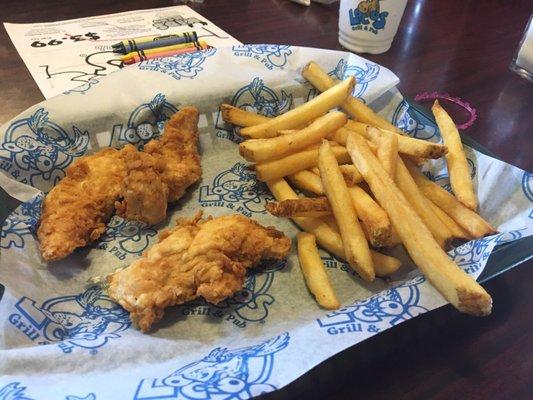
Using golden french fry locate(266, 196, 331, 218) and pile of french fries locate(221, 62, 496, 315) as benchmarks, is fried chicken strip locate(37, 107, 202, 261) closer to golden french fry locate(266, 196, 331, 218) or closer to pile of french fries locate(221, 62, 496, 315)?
pile of french fries locate(221, 62, 496, 315)

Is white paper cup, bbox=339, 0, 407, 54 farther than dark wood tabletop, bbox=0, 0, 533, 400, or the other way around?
white paper cup, bbox=339, 0, 407, 54

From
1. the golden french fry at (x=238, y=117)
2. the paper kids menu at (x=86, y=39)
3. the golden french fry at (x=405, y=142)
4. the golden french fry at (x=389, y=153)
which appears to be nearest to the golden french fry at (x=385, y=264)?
the golden french fry at (x=389, y=153)

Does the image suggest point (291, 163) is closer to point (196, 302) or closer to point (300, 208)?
point (300, 208)

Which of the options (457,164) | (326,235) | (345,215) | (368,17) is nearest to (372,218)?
(345,215)

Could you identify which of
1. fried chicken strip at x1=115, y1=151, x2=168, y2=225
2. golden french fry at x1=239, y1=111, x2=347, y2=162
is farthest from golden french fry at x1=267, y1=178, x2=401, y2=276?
fried chicken strip at x1=115, y1=151, x2=168, y2=225

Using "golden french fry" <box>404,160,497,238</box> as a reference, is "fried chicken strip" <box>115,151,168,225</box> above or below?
below

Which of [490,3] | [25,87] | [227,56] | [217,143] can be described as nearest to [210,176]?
[217,143]

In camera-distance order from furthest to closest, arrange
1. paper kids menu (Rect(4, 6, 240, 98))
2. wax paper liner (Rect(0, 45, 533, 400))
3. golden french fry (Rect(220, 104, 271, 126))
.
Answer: paper kids menu (Rect(4, 6, 240, 98)), golden french fry (Rect(220, 104, 271, 126)), wax paper liner (Rect(0, 45, 533, 400))
